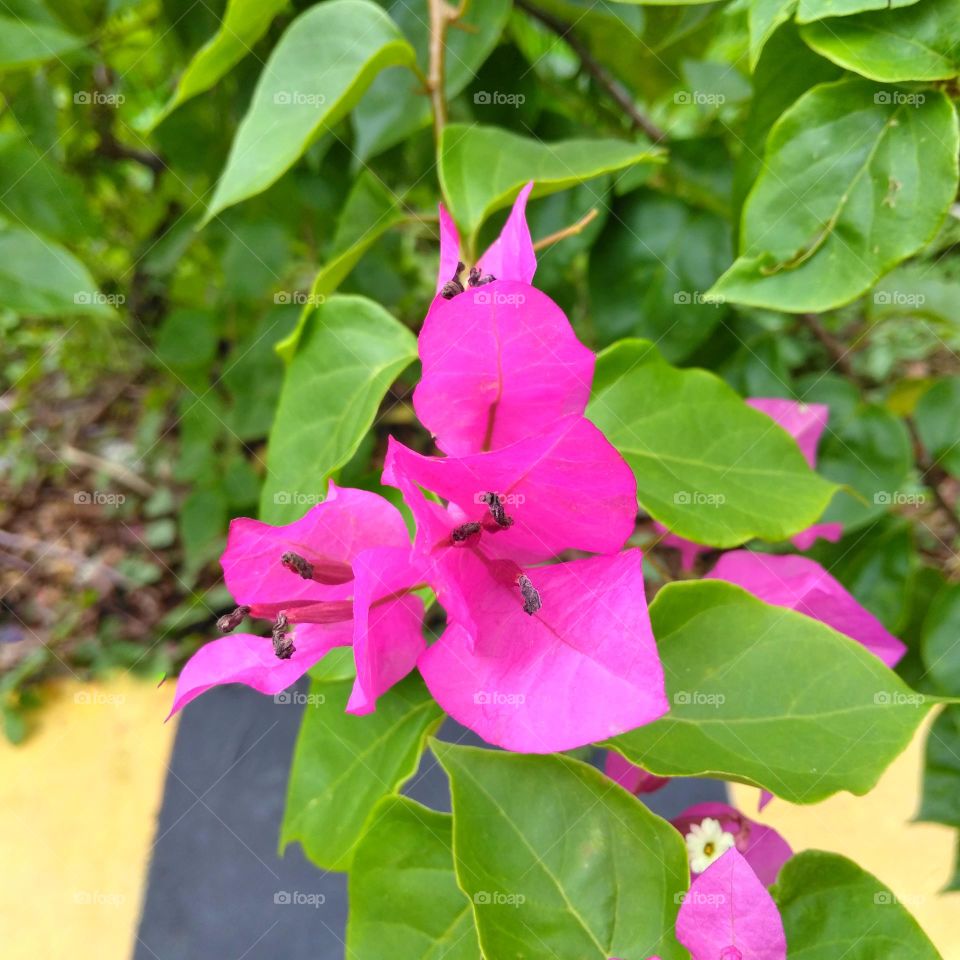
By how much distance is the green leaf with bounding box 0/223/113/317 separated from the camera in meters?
0.64

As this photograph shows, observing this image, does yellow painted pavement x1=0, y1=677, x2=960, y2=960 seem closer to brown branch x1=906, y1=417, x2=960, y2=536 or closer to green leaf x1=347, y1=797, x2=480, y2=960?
brown branch x1=906, y1=417, x2=960, y2=536

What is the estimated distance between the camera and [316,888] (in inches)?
39.9

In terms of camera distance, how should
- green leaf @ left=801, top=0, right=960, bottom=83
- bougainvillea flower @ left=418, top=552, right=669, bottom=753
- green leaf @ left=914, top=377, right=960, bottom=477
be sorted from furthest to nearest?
green leaf @ left=914, top=377, right=960, bottom=477, green leaf @ left=801, top=0, right=960, bottom=83, bougainvillea flower @ left=418, top=552, right=669, bottom=753

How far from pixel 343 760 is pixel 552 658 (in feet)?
0.62

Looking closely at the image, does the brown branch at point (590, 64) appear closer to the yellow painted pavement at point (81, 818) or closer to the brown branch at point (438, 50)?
the brown branch at point (438, 50)

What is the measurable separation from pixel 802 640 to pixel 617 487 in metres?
0.14

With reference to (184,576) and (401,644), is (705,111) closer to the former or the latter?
(401,644)

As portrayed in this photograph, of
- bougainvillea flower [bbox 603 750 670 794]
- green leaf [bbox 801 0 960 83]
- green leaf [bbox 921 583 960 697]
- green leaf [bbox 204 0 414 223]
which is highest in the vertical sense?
green leaf [bbox 801 0 960 83]

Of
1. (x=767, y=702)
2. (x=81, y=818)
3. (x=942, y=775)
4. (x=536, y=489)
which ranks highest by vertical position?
(x=536, y=489)

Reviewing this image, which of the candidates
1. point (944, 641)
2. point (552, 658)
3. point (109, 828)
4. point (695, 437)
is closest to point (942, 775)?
point (944, 641)

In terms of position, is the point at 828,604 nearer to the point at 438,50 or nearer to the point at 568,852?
the point at 568,852

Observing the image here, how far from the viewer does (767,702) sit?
38 centimetres

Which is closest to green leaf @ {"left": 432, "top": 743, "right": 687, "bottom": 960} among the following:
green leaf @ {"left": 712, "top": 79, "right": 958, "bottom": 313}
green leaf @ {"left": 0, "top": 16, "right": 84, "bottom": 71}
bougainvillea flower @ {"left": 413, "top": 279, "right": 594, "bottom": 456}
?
bougainvillea flower @ {"left": 413, "top": 279, "right": 594, "bottom": 456}

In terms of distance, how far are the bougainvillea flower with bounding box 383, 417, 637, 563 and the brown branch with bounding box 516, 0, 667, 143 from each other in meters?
0.46
